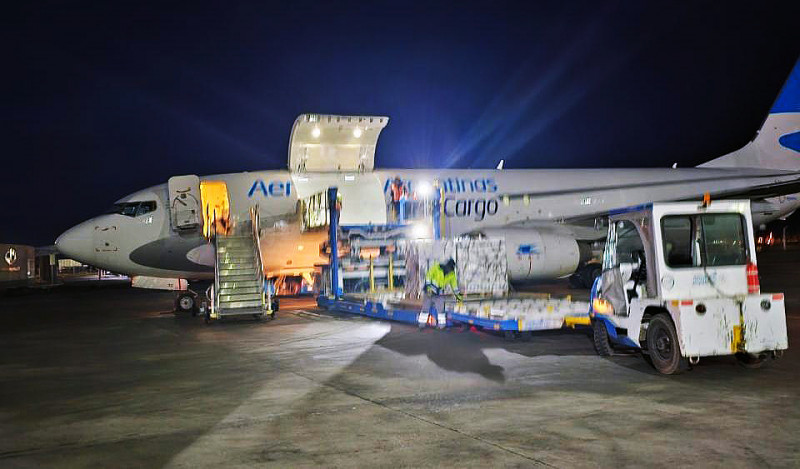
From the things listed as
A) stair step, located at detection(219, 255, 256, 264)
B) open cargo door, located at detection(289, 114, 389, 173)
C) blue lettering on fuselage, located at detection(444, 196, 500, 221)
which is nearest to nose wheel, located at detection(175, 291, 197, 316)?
stair step, located at detection(219, 255, 256, 264)

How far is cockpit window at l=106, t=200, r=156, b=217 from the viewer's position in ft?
56.7

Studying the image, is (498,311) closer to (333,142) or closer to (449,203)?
(333,142)

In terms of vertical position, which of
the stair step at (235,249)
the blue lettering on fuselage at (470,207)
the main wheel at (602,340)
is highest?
the blue lettering on fuselage at (470,207)

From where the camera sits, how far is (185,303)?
57.9 ft

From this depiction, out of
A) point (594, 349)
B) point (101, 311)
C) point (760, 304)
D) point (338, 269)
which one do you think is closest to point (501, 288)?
point (594, 349)

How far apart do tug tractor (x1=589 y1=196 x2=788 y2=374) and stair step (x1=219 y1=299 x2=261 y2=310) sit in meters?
8.12

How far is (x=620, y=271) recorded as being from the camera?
8414 mm

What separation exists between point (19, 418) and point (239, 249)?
9.35m

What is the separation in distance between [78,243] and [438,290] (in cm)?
966

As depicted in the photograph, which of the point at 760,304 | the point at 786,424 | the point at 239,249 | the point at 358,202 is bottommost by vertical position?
the point at 786,424

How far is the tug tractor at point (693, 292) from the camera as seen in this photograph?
7.42 metres

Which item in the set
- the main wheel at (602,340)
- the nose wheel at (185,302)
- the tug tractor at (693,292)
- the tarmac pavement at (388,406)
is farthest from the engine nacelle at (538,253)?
the tug tractor at (693,292)

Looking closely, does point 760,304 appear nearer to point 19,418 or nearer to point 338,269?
point 19,418

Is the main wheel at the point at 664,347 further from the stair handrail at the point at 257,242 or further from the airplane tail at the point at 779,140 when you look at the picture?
the airplane tail at the point at 779,140
